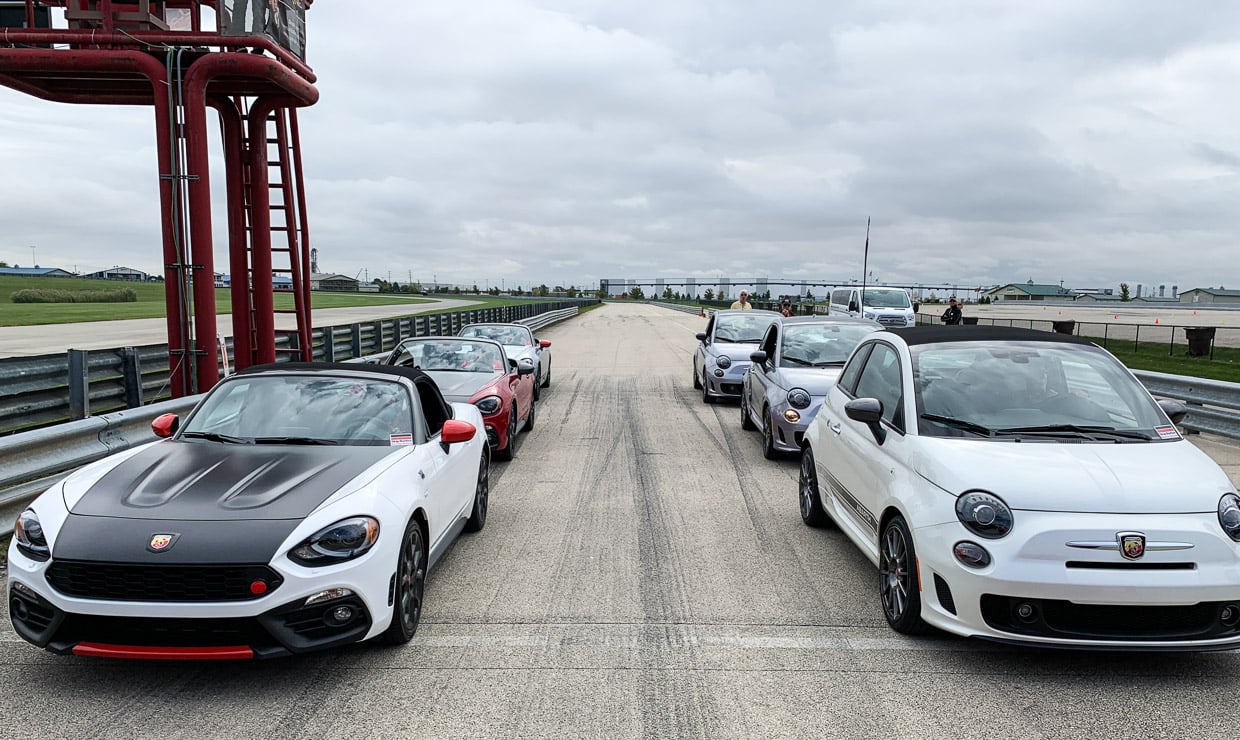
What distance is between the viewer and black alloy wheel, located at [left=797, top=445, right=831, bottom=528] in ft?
22.1

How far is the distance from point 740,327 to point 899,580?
11.3 meters

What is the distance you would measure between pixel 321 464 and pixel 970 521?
3.34m

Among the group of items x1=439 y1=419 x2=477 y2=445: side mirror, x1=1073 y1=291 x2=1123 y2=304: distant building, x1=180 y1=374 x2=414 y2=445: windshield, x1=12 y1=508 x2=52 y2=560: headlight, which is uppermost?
x1=180 y1=374 x2=414 y2=445: windshield

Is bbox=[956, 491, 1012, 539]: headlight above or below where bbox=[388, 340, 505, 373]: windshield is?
below

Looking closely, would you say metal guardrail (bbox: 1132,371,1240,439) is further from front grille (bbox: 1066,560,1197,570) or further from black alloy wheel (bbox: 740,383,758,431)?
front grille (bbox: 1066,560,1197,570)

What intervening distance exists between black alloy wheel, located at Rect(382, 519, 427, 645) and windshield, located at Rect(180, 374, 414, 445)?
76 centimetres

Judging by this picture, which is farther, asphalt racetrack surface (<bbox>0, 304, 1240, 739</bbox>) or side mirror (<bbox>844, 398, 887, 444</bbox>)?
side mirror (<bbox>844, 398, 887, 444</bbox>)

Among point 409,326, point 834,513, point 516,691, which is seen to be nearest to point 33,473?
point 516,691

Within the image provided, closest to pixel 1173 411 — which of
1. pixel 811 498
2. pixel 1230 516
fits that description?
pixel 1230 516

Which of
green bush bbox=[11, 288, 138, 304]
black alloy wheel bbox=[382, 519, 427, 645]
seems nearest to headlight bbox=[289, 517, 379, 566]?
black alloy wheel bbox=[382, 519, 427, 645]

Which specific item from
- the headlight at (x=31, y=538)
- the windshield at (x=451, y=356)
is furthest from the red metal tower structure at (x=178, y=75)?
the headlight at (x=31, y=538)

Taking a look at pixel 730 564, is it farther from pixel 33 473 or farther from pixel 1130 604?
pixel 33 473

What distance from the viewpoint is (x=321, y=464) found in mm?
4688

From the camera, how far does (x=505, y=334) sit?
583 inches
